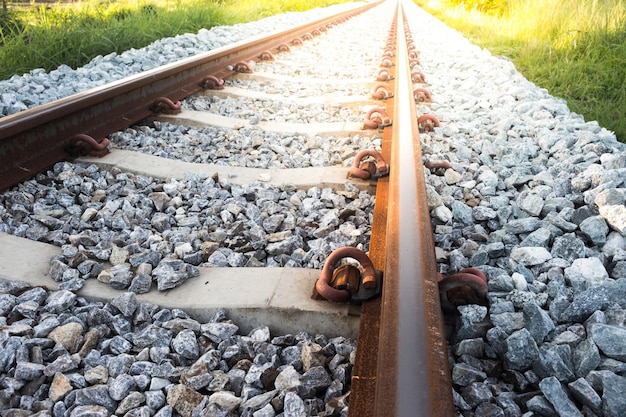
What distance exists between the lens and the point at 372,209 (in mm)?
2184

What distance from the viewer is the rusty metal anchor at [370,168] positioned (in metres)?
2.39

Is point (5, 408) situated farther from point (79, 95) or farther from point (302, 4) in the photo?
point (302, 4)

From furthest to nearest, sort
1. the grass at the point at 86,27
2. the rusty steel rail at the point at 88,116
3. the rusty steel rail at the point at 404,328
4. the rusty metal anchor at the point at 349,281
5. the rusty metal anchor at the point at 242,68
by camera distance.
Result: the rusty metal anchor at the point at 242,68, the grass at the point at 86,27, the rusty steel rail at the point at 88,116, the rusty metal anchor at the point at 349,281, the rusty steel rail at the point at 404,328

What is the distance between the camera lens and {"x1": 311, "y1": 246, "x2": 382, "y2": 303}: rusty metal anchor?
1483 millimetres

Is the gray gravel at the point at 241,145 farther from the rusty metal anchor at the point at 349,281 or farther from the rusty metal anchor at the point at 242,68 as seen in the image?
the rusty metal anchor at the point at 242,68

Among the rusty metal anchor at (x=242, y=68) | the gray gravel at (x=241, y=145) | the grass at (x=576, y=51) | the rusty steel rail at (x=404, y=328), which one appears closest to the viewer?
the rusty steel rail at (x=404, y=328)

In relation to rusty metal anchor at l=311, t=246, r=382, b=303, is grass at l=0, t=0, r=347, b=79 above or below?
above

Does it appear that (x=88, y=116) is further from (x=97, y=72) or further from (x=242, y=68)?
(x=242, y=68)

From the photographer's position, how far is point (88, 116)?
2877mm

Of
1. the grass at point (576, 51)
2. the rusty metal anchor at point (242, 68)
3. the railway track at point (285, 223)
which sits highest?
the grass at point (576, 51)

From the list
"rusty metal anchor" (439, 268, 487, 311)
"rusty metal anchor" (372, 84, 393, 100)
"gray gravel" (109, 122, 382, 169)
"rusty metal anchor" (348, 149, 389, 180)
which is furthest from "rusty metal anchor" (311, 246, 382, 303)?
"rusty metal anchor" (372, 84, 393, 100)

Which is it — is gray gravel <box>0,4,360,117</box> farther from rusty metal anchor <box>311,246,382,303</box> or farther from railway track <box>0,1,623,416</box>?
rusty metal anchor <box>311,246,382,303</box>

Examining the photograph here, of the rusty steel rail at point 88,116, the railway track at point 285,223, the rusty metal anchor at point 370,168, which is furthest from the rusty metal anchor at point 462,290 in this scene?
the rusty steel rail at point 88,116

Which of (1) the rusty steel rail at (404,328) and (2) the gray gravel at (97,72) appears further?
(2) the gray gravel at (97,72)
